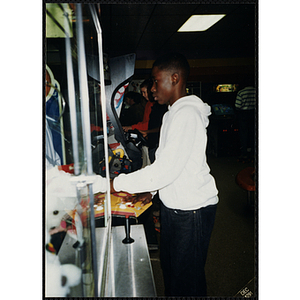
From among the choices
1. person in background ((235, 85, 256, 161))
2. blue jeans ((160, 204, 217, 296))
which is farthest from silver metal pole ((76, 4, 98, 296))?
person in background ((235, 85, 256, 161))

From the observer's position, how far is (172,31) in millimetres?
1283

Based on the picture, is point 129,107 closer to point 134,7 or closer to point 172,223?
point 134,7

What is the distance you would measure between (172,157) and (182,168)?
8 centimetres

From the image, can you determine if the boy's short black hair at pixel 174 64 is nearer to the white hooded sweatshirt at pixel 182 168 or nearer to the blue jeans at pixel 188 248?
the white hooded sweatshirt at pixel 182 168

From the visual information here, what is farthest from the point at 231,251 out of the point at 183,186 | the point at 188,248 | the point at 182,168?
the point at 182,168

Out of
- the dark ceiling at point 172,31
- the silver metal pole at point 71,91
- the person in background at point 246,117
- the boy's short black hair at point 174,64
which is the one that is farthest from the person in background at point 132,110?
the silver metal pole at point 71,91

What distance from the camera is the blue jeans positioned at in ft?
3.69

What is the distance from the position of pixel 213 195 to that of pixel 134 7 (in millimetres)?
989

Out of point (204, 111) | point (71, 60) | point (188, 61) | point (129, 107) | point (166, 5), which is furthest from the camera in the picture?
point (129, 107)

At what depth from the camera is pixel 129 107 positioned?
5.31 feet

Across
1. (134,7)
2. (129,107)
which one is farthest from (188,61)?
(129,107)

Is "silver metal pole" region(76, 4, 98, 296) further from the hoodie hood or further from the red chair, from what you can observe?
the red chair

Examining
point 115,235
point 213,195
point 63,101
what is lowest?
point 115,235

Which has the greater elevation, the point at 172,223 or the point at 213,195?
the point at 213,195
